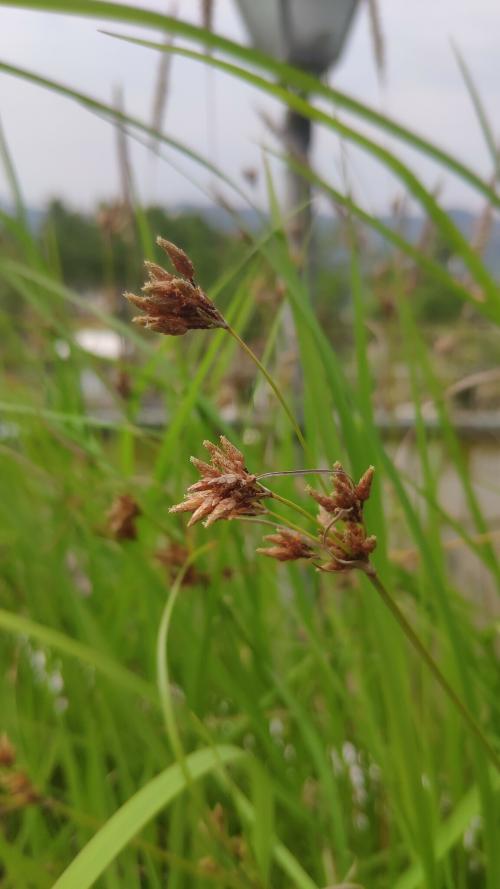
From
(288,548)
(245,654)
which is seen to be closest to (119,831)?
(288,548)

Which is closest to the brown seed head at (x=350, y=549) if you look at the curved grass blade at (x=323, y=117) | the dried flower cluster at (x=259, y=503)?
the dried flower cluster at (x=259, y=503)

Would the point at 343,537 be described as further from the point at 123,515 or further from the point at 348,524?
the point at 123,515

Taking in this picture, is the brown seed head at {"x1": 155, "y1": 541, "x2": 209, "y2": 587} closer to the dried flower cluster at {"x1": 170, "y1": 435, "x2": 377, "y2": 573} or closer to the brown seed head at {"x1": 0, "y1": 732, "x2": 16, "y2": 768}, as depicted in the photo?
the brown seed head at {"x1": 0, "y1": 732, "x2": 16, "y2": 768}

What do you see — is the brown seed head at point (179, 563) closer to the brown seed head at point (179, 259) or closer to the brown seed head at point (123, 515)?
the brown seed head at point (123, 515)

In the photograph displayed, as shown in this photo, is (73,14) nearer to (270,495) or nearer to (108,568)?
(270,495)

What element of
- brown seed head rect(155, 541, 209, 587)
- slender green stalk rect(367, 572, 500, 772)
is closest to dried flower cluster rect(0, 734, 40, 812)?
brown seed head rect(155, 541, 209, 587)

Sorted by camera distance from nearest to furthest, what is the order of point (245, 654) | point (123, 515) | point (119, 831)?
point (119, 831)
point (123, 515)
point (245, 654)
